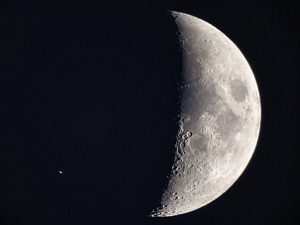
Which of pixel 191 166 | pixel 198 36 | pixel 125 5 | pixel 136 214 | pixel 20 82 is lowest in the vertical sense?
pixel 136 214

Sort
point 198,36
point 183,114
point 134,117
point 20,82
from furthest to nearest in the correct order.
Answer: point 198,36, point 20,82, point 183,114, point 134,117

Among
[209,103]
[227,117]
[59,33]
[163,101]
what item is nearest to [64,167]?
[163,101]

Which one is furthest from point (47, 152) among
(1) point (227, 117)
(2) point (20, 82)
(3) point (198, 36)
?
(3) point (198, 36)

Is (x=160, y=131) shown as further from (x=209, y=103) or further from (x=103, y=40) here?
(x=103, y=40)

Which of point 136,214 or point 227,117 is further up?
point 227,117

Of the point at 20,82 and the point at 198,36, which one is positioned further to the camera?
the point at 198,36

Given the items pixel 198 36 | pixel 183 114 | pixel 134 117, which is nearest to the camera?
pixel 134 117
